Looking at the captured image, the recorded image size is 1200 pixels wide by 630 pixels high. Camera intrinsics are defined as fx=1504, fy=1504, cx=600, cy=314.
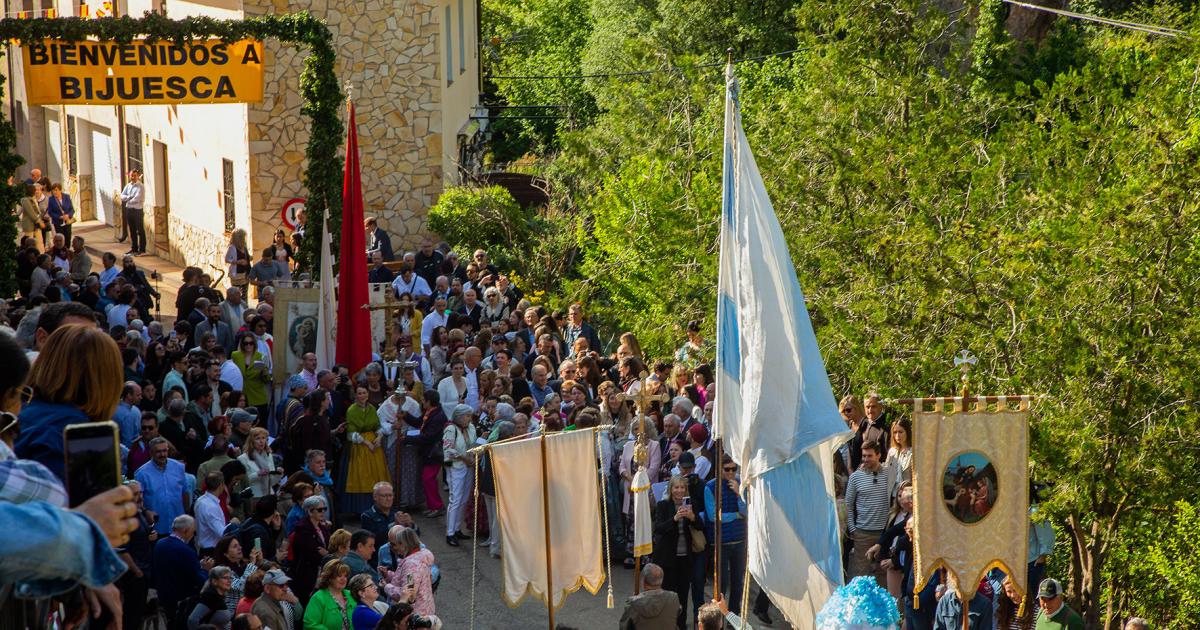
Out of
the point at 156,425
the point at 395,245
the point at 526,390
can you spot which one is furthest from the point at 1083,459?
the point at 395,245

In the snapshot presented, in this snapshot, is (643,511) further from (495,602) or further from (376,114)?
(376,114)

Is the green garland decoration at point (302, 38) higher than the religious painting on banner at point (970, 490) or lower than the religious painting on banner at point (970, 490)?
higher

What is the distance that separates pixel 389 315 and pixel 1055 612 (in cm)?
908

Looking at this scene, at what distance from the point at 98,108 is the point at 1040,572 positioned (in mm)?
26163

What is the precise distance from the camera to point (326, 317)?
17.0 m

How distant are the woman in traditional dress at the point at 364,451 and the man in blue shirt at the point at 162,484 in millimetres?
2583

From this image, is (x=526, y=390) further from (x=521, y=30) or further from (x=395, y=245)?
(x=521, y=30)

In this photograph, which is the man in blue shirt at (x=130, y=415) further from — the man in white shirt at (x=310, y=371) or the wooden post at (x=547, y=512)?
the wooden post at (x=547, y=512)

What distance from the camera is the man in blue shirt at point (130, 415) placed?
13.1 m

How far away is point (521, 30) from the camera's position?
48344 millimetres

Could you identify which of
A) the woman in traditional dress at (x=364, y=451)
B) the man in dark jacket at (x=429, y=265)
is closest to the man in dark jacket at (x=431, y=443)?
the woman in traditional dress at (x=364, y=451)

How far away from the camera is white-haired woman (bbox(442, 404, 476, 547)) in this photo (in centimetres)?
1421

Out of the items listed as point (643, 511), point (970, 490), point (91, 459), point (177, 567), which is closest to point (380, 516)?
point (177, 567)

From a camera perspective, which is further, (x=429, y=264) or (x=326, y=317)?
(x=429, y=264)
